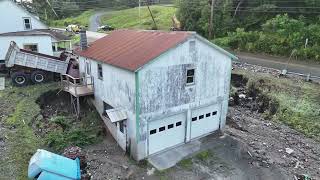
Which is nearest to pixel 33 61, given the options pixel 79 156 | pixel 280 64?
pixel 79 156

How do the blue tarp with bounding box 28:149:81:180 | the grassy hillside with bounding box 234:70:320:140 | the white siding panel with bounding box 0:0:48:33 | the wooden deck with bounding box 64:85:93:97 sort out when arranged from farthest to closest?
the white siding panel with bounding box 0:0:48:33
the grassy hillside with bounding box 234:70:320:140
the wooden deck with bounding box 64:85:93:97
the blue tarp with bounding box 28:149:81:180

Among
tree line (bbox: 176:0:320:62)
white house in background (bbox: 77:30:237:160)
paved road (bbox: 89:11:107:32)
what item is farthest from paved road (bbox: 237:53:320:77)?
paved road (bbox: 89:11:107:32)

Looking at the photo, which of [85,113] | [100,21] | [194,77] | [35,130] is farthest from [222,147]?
[100,21]

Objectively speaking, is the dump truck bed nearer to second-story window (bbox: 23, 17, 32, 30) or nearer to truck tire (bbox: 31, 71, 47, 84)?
truck tire (bbox: 31, 71, 47, 84)

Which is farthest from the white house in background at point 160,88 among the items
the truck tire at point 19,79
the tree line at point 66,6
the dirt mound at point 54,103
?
the tree line at point 66,6

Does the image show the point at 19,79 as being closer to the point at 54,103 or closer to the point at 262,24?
the point at 54,103
